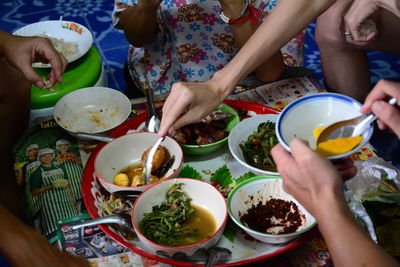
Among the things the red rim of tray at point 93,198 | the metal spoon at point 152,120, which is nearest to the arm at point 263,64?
the red rim of tray at point 93,198

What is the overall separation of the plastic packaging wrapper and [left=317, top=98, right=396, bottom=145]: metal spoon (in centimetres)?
25

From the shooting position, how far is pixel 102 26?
3.79 metres

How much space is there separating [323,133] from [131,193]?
59 centimetres

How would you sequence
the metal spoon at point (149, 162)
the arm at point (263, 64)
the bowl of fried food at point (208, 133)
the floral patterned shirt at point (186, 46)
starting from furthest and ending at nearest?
1. the floral patterned shirt at point (186, 46)
2. the arm at point (263, 64)
3. the bowl of fried food at point (208, 133)
4. the metal spoon at point (149, 162)

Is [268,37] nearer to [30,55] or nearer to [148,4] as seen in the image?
[148,4]

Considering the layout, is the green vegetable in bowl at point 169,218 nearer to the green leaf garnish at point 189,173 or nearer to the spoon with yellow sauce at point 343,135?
the green leaf garnish at point 189,173

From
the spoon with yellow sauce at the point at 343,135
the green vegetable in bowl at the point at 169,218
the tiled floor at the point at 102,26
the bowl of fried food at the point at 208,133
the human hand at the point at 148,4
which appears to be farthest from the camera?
the tiled floor at the point at 102,26

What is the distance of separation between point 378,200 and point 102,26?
10.4 feet

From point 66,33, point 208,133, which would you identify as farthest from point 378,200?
point 66,33

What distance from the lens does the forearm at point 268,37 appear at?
1478 mm

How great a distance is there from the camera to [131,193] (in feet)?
4.17

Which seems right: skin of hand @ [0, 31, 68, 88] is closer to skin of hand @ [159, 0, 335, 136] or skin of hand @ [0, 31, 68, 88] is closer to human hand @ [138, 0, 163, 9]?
human hand @ [138, 0, 163, 9]

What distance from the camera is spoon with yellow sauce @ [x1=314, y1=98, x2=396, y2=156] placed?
1028 mm

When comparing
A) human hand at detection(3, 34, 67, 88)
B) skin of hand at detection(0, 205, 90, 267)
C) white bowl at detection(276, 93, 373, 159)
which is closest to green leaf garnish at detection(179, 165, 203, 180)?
white bowl at detection(276, 93, 373, 159)
